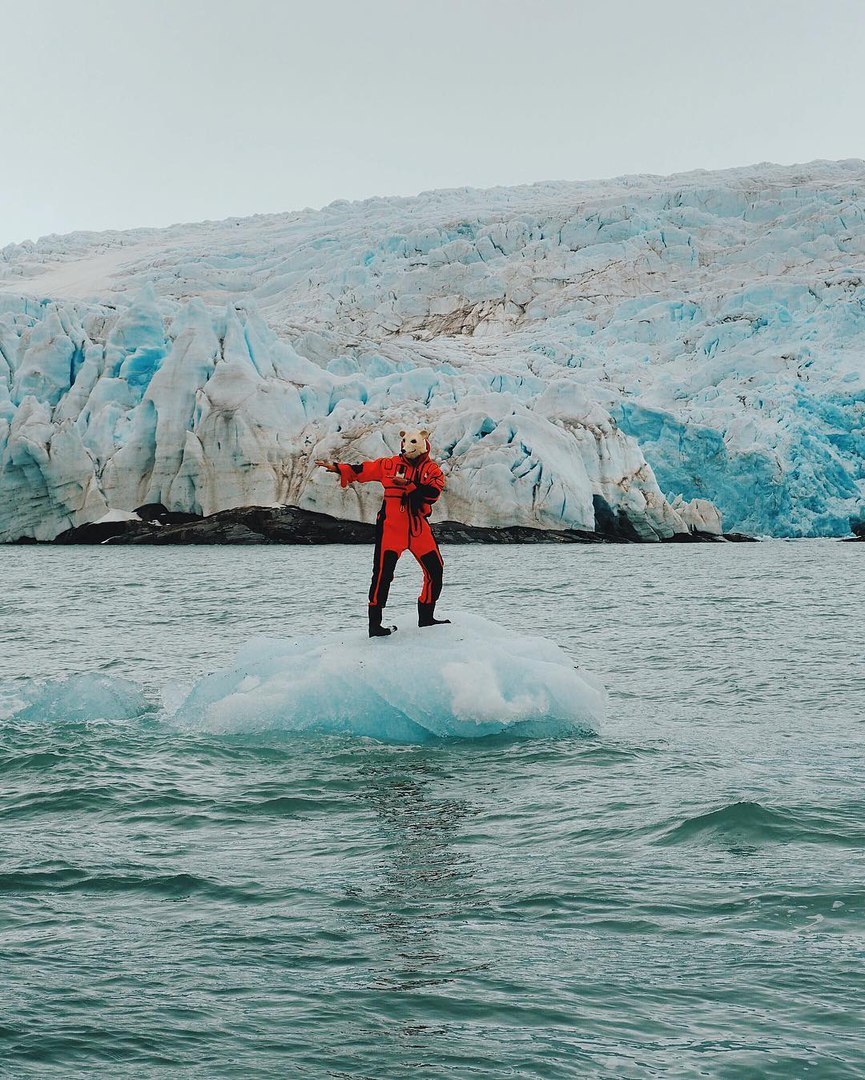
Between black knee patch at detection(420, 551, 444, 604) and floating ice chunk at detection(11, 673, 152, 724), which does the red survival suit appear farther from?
floating ice chunk at detection(11, 673, 152, 724)

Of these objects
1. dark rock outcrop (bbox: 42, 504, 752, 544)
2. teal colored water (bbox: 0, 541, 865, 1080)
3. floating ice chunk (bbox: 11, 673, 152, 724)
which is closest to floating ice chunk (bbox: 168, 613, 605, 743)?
teal colored water (bbox: 0, 541, 865, 1080)

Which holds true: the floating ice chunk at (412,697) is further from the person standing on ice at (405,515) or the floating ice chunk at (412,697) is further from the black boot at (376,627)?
the person standing on ice at (405,515)

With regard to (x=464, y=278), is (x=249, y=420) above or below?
below

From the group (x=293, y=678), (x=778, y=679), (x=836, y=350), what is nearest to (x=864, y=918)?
(x=293, y=678)

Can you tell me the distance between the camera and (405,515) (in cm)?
938

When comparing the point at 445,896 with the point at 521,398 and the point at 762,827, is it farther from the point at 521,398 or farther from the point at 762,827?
the point at 521,398

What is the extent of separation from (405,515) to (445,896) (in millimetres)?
4741

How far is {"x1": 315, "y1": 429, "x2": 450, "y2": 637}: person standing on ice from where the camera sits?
9.27 metres

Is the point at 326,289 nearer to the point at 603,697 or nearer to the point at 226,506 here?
the point at 226,506

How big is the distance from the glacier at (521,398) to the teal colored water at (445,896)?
98.4 ft

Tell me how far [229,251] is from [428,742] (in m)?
96.4

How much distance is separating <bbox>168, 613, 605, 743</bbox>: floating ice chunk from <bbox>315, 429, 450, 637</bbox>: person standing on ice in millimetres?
490

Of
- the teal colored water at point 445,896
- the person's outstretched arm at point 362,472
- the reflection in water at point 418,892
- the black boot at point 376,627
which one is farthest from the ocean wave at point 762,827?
the person's outstretched arm at point 362,472

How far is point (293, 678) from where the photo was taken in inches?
345
